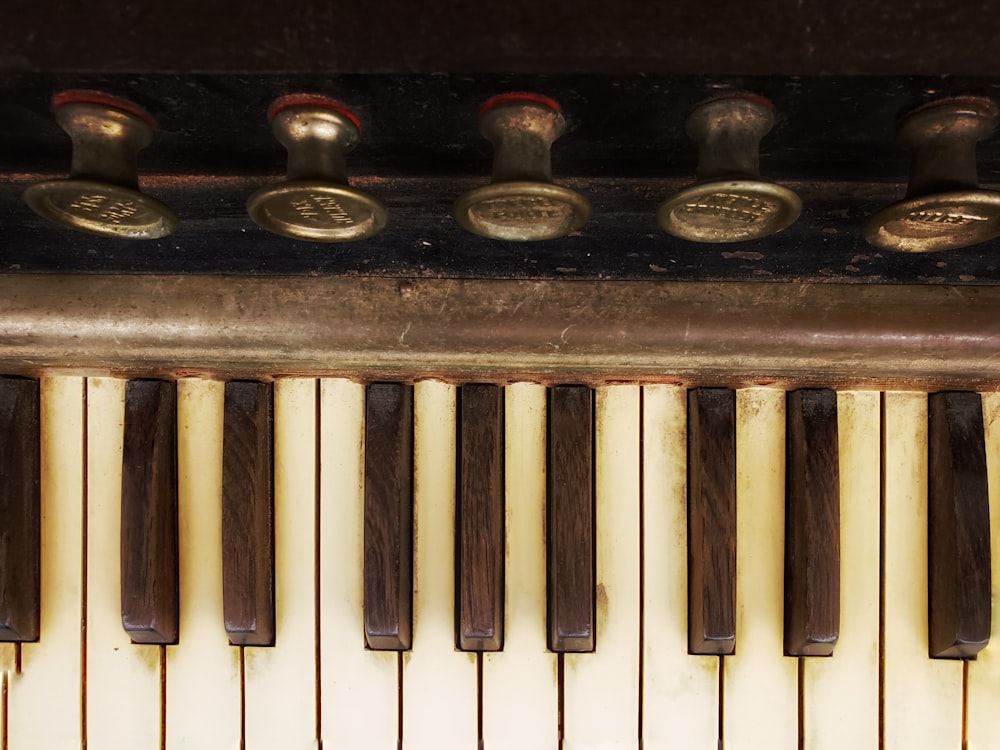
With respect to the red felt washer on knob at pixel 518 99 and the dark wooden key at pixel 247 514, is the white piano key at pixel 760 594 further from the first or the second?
the dark wooden key at pixel 247 514

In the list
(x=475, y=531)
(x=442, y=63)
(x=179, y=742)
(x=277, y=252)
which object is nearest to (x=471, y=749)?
(x=475, y=531)

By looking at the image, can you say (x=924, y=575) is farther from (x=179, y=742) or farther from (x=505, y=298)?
(x=179, y=742)

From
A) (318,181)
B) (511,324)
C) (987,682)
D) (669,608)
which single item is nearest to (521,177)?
(318,181)

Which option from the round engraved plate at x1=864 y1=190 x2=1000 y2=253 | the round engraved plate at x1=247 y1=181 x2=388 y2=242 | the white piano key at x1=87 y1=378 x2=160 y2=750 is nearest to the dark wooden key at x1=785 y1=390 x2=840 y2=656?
the round engraved plate at x1=864 y1=190 x2=1000 y2=253

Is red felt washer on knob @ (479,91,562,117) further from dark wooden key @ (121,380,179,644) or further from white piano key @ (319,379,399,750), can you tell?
dark wooden key @ (121,380,179,644)

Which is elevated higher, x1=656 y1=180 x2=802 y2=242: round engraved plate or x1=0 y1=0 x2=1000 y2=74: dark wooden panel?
x1=0 y1=0 x2=1000 y2=74: dark wooden panel

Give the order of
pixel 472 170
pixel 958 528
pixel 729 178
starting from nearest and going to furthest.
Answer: pixel 729 178, pixel 472 170, pixel 958 528

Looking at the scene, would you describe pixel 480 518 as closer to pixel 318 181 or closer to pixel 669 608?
pixel 669 608
